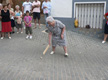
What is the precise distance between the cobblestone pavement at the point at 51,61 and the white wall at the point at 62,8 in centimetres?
236

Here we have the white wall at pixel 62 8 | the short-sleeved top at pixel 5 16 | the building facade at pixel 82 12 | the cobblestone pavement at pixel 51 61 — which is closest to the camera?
the cobblestone pavement at pixel 51 61

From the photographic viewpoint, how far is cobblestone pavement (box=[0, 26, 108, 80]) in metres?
4.41

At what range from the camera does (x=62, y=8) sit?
10.2 m

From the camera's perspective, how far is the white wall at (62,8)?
394 inches

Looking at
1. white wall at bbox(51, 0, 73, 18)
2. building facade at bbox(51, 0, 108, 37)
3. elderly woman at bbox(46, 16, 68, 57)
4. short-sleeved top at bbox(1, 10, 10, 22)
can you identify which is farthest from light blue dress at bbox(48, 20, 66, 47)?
white wall at bbox(51, 0, 73, 18)

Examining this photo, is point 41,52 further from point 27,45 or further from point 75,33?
point 75,33

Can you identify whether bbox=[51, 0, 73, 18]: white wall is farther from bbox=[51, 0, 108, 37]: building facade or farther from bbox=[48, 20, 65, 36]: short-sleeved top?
bbox=[48, 20, 65, 36]: short-sleeved top

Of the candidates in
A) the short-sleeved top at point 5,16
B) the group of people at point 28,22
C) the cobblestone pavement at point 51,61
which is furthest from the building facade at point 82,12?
the short-sleeved top at point 5,16

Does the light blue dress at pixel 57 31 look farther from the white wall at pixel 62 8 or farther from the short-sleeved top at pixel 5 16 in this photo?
the white wall at pixel 62 8

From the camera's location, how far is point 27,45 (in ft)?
24.4

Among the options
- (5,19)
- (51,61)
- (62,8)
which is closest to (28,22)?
(5,19)

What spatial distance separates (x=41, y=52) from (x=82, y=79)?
103 inches

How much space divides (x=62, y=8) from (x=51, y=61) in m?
5.46

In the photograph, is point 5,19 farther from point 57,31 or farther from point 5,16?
point 57,31
